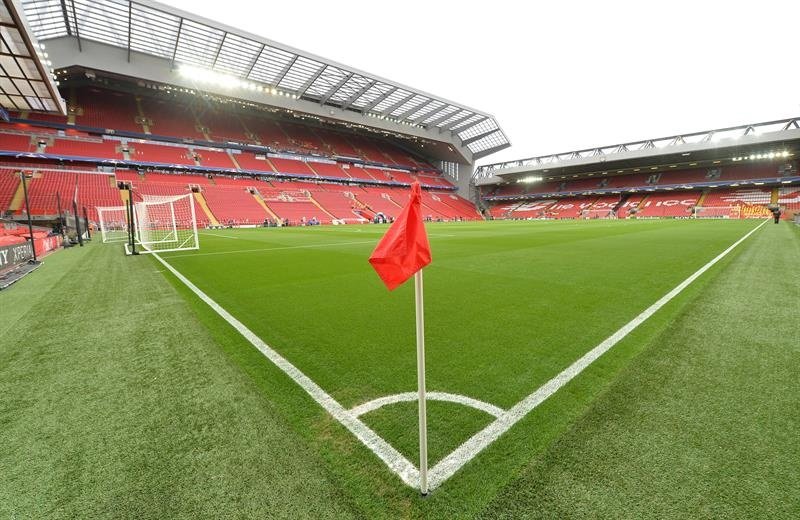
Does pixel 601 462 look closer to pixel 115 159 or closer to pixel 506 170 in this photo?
pixel 115 159

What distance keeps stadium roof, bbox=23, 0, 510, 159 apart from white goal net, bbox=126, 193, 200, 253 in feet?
44.9

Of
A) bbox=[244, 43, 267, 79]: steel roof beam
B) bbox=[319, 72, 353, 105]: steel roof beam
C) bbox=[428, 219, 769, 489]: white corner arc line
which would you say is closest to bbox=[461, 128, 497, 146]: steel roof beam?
bbox=[319, 72, 353, 105]: steel roof beam

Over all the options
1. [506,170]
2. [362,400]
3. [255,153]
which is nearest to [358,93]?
[255,153]

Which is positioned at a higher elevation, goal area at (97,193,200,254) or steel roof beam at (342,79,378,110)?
steel roof beam at (342,79,378,110)

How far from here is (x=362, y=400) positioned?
2.49 meters

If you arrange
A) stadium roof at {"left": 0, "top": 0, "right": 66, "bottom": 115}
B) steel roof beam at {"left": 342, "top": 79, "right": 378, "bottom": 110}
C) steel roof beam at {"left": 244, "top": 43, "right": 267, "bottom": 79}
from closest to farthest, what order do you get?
stadium roof at {"left": 0, "top": 0, "right": 66, "bottom": 115}, steel roof beam at {"left": 244, "top": 43, "right": 267, "bottom": 79}, steel roof beam at {"left": 342, "top": 79, "right": 378, "bottom": 110}

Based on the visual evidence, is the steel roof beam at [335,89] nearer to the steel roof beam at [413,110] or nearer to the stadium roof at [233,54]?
the stadium roof at [233,54]

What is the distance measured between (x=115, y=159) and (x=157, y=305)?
44.1 meters

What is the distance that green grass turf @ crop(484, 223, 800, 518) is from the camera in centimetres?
155

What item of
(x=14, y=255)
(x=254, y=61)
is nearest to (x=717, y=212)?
(x=254, y=61)

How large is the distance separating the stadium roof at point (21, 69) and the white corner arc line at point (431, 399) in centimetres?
1199

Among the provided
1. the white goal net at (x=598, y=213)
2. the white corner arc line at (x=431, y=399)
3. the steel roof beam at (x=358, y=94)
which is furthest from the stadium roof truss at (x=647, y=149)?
the white corner arc line at (x=431, y=399)

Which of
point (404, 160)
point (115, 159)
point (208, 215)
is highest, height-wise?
point (404, 160)

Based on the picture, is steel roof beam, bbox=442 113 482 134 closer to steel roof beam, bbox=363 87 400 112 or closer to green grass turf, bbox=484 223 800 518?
steel roof beam, bbox=363 87 400 112
